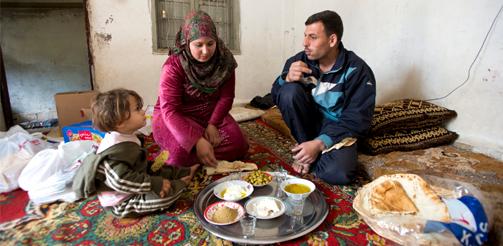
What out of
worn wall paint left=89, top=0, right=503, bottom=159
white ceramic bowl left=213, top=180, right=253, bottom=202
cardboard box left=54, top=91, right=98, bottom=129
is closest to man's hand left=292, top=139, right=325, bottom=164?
white ceramic bowl left=213, top=180, right=253, bottom=202

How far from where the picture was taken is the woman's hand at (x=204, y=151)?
173 centimetres

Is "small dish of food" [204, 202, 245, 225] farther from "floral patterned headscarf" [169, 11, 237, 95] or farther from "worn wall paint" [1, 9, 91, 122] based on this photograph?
"worn wall paint" [1, 9, 91, 122]

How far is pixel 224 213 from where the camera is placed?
4.15 ft

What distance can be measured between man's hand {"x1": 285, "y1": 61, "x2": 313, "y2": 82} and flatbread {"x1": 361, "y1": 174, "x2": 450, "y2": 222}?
84 centimetres

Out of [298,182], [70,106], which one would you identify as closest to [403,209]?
[298,182]

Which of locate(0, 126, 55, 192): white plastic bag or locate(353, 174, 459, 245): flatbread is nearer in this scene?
locate(353, 174, 459, 245): flatbread

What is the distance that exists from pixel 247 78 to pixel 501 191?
9.79 feet

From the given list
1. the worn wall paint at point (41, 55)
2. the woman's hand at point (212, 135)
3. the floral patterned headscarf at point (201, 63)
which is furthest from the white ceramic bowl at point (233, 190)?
the worn wall paint at point (41, 55)

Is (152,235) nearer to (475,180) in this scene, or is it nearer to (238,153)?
(238,153)

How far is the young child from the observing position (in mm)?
1256

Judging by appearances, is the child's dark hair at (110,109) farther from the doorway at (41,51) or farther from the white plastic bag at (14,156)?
the doorway at (41,51)

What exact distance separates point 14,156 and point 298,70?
1795mm

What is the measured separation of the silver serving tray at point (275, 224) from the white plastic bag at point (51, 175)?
717mm

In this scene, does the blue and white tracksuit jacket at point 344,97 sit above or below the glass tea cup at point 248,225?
above
